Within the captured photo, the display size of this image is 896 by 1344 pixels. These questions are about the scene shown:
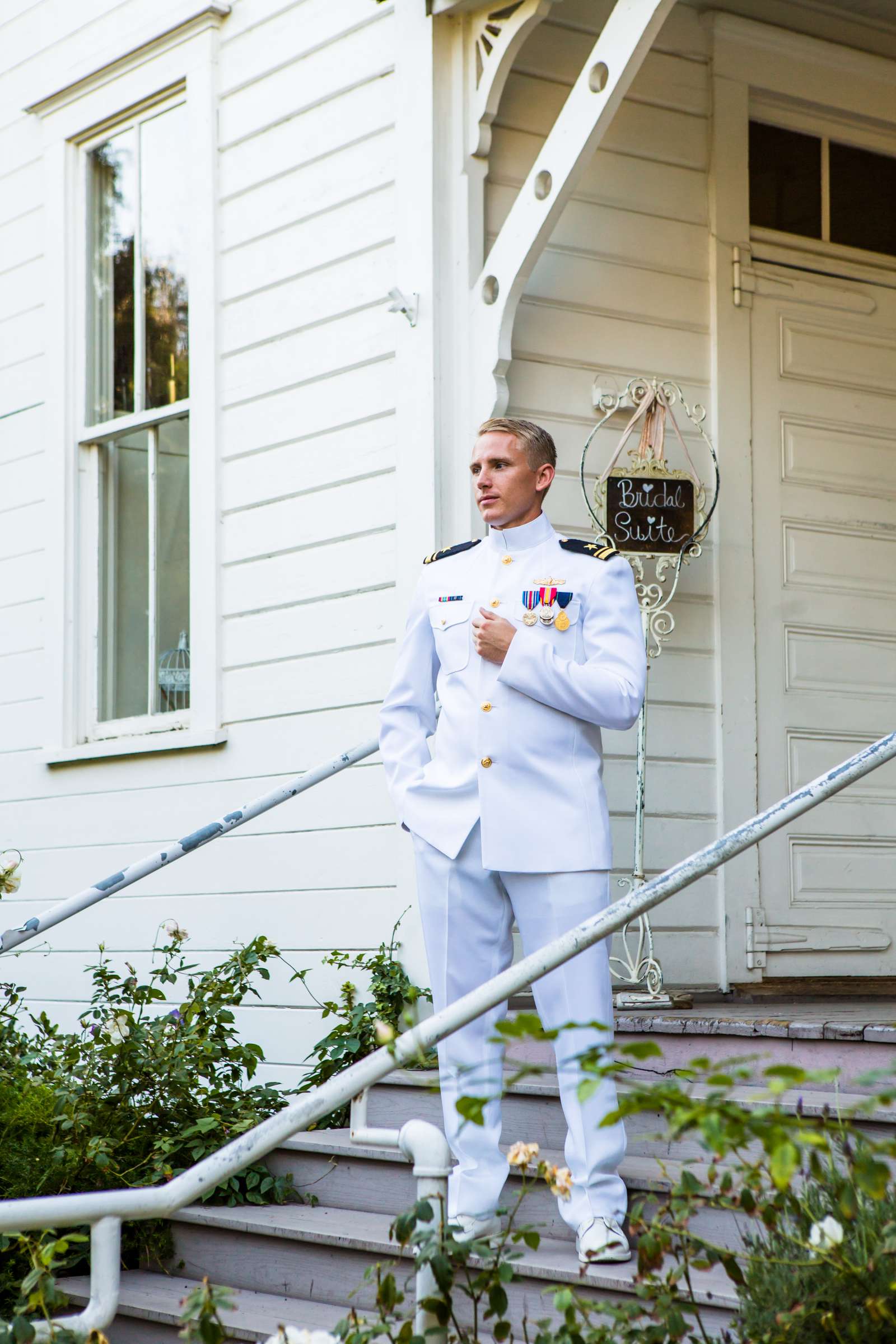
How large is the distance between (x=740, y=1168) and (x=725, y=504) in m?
3.00

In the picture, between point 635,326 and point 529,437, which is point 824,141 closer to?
point 635,326

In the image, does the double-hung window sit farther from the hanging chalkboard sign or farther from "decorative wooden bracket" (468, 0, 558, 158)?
the hanging chalkboard sign

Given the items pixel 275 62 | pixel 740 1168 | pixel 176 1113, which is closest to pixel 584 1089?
pixel 740 1168

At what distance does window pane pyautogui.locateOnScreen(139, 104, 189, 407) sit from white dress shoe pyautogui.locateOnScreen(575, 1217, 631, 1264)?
3.61m

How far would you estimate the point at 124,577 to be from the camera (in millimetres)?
6066

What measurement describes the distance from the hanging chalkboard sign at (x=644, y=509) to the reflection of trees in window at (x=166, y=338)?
6.11ft

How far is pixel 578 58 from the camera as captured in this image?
486cm

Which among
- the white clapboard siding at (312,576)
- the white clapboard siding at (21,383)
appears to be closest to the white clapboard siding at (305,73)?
the white clapboard siding at (21,383)

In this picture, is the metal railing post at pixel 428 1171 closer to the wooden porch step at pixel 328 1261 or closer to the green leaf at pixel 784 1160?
the wooden porch step at pixel 328 1261

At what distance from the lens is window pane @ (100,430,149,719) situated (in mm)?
5949

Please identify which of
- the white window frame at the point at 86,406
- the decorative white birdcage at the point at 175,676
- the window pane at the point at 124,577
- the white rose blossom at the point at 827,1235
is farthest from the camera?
the window pane at the point at 124,577

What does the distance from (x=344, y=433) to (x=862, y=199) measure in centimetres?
190

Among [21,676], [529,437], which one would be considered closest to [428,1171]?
[529,437]

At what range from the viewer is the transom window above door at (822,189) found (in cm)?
521
